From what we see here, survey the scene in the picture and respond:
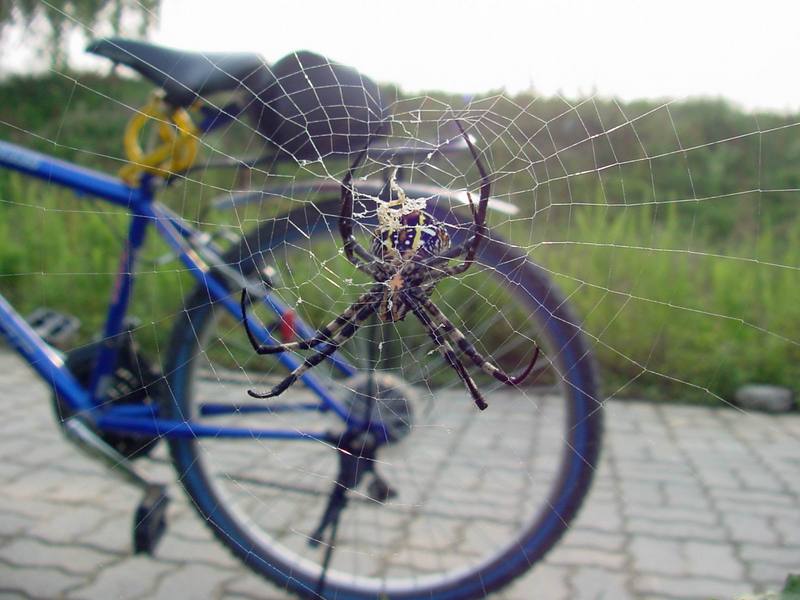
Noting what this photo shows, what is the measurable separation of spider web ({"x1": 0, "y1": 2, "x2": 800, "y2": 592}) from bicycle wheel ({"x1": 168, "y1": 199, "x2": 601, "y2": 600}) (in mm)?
12

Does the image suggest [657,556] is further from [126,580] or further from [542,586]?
[126,580]

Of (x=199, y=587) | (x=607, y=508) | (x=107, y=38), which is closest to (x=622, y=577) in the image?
(x=607, y=508)

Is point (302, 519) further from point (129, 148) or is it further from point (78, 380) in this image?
point (129, 148)

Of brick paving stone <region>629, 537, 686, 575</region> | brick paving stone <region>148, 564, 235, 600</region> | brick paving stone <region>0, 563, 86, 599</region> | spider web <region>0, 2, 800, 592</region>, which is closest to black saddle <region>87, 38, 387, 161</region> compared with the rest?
spider web <region>0, 2, 800, 592</region>

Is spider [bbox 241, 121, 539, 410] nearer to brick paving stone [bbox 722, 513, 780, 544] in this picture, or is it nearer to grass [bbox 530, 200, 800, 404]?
brick paving stone [bbox 722, 513, 780, 544]

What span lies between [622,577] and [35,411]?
3.46m

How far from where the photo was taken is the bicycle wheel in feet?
7.05

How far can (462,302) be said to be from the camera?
142 inches

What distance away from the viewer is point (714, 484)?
3.81m

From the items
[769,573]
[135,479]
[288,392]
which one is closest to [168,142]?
[288,392]

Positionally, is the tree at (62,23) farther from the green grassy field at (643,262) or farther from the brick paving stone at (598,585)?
the brick paving stone at (598,585)

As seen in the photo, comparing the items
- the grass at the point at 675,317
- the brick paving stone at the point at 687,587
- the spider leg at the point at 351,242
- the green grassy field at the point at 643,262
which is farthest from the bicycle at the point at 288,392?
the grass at the point at 675,317

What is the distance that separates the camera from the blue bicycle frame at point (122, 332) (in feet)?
7.88

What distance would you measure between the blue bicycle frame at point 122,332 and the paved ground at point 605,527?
1.84 feet
